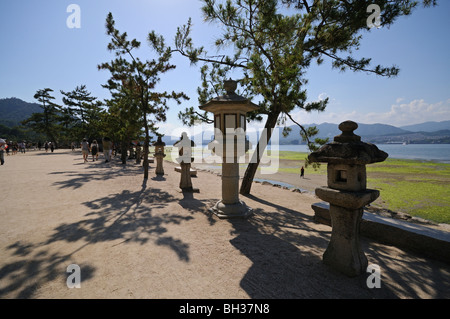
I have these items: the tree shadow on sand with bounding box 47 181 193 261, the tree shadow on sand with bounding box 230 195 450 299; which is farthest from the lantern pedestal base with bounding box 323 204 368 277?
the tree shadow on sand with bounding box 47 181 193 261

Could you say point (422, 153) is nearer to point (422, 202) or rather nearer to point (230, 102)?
point (422, 202)

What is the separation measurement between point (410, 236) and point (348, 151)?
102 inches

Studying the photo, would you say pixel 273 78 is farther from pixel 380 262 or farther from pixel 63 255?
pixel 63 255

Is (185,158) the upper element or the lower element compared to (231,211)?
upper

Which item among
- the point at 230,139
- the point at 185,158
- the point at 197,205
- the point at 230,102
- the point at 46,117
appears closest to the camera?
the point at 230,102

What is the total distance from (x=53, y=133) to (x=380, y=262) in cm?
4679

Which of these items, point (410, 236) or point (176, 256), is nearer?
point (176, 256)

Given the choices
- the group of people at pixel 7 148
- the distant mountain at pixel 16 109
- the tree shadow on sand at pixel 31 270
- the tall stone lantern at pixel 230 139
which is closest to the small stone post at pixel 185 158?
the tall stone lantern at pixel 230 139

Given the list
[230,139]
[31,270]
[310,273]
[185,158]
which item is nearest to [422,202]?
[230,139]

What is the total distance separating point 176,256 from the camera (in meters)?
3.31

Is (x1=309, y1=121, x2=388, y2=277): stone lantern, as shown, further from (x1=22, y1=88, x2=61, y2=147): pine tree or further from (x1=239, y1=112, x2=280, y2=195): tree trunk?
(x1=22, y1=88, x2=61, y2=147): pine tree

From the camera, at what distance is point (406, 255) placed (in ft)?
11.8

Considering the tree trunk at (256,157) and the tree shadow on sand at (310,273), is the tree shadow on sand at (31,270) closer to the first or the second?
the tree shadow on sand at (310,273)
